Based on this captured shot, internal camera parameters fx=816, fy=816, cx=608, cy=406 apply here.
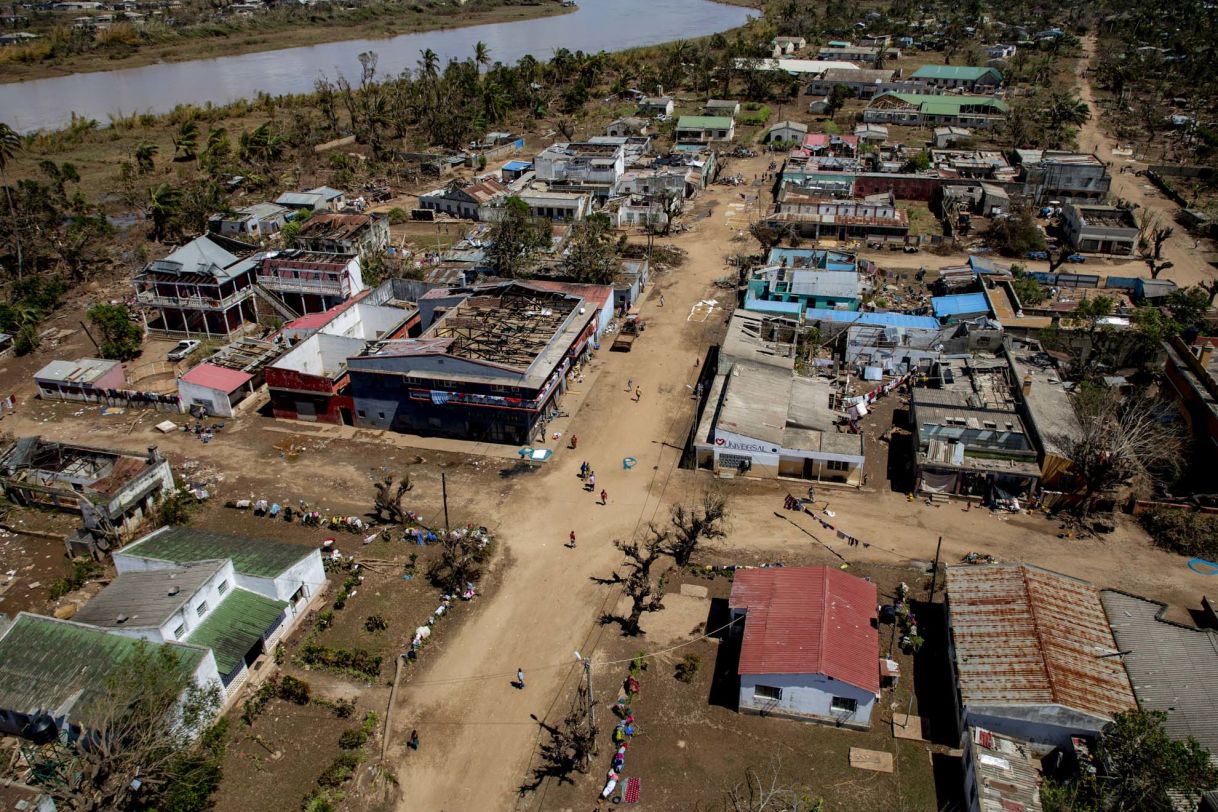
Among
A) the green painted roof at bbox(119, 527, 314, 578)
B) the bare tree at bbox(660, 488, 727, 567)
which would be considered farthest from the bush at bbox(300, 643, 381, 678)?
the bare tree at bbox(660, 488, 727, 567)

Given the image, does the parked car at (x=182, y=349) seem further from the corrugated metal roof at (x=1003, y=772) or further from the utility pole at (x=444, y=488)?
the corrugated metal roof at (x=1003, y=772)

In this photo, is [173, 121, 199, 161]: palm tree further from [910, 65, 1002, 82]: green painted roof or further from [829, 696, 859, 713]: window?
[910, 65, 1002, 82]: green painted roof

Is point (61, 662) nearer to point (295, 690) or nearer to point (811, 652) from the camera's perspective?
point (295, 690)

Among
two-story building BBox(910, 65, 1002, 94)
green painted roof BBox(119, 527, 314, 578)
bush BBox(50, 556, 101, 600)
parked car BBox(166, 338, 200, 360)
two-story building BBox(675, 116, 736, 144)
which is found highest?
two-story building BBox(910, 65, 1002, 94)

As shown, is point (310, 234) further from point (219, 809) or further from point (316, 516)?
point (219, 809)

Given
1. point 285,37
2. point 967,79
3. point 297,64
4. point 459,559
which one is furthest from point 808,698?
point 285,37

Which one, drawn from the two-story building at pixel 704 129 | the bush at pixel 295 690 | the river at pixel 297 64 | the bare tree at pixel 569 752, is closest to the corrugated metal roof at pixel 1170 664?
the bare tree at pixel 569 752
